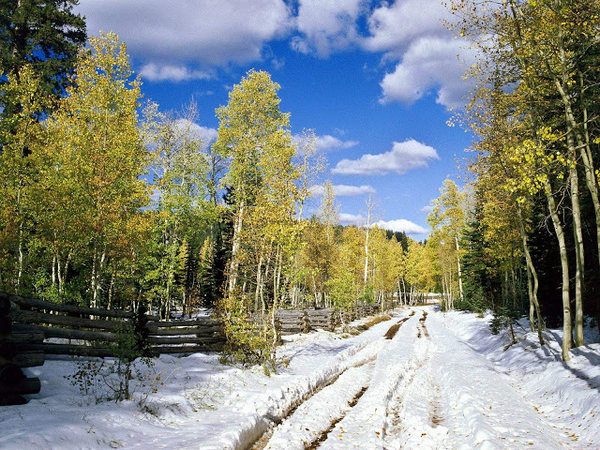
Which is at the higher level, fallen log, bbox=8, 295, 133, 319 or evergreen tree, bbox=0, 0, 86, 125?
evergreen tree, bbox=0, 0, 86, 125

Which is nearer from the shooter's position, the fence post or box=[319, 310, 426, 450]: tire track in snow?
box=[319, 310, 426, 450]: tire track in snow

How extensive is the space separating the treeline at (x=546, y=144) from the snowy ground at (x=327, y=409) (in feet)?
8.92

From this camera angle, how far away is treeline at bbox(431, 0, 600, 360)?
35.7 ft

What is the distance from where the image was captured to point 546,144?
1030cm

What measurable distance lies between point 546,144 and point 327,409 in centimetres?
957

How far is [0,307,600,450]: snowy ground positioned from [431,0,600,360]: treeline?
272 centimetres

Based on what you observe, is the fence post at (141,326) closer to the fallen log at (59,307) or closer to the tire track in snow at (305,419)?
the fallen log at (59,307)

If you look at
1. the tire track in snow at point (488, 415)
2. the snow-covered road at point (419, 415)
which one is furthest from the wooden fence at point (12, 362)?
the tire track in snow at point (488, 415)

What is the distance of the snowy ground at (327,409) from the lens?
6.45 metres

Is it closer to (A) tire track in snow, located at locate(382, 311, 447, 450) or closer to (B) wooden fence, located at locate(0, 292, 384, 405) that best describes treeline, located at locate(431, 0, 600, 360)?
(A) tire track in snow, located at locate(382, 311, 447, 450)

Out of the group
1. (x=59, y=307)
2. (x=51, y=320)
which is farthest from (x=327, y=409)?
(x=59, y=307)

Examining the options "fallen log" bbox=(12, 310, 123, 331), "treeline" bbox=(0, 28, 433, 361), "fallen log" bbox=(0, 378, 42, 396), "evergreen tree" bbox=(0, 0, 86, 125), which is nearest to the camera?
"fallen log" bbox=(0, 378, 42, 396)

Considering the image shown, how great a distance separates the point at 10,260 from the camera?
13.2 metres

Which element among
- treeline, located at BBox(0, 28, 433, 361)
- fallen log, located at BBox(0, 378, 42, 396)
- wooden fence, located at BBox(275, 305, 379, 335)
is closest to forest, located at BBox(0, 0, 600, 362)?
treeline, located at BBox(0, 28, 433, 361)
